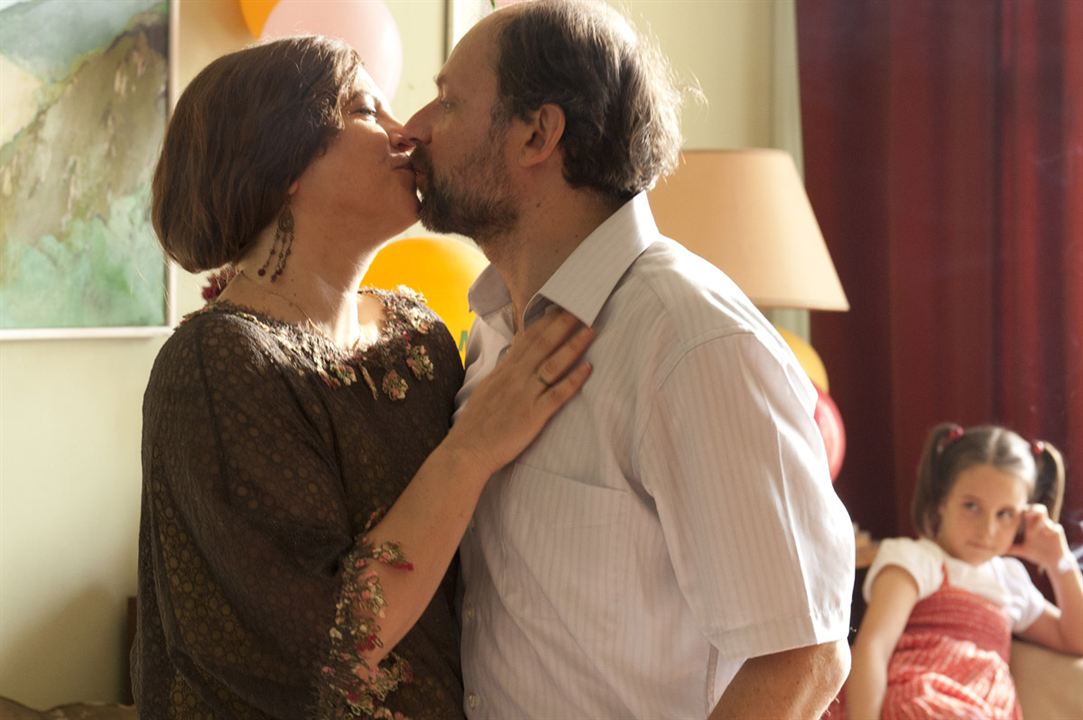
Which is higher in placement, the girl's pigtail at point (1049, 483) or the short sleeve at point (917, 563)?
the girl's pigtail at point (1049, 483)

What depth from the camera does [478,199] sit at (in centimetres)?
152

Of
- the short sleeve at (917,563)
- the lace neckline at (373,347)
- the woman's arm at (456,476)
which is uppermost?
the lace neckline at (373,347)

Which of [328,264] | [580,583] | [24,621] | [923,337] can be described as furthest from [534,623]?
[923,337]

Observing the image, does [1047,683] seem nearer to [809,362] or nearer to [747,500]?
[809,362]

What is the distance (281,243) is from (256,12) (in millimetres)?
1028

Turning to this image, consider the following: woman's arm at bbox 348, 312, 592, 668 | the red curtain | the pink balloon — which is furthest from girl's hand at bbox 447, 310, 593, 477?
the red curtain

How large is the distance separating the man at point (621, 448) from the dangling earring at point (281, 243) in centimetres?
18

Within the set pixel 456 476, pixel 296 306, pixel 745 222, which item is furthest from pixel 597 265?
pixel 745 222

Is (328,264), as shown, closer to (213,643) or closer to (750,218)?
(213,643)

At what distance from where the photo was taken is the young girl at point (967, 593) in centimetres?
267

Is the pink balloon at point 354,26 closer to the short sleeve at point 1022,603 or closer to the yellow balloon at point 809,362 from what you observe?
the yellow balloon at point 809,362

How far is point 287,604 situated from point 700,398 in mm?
501

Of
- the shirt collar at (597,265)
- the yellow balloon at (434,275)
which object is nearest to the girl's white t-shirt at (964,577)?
the yellow balloon at (434,275)

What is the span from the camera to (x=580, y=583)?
1318 millimetres
